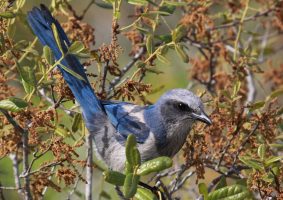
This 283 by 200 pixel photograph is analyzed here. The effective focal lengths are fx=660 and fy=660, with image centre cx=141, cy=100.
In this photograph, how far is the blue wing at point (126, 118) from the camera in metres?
4.12

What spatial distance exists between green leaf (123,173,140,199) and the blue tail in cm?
98

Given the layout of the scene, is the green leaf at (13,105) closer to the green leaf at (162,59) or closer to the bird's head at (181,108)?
the green leaf at (162,59)

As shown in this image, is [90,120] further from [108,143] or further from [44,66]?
[44,66]

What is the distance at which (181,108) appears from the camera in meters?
4.02

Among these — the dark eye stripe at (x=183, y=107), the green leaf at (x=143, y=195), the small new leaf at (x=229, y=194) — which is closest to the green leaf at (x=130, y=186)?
the green leaf at (x=143, y=195)

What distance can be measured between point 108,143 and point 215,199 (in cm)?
151

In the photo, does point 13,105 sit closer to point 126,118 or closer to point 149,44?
point 149,44

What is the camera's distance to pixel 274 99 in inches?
139

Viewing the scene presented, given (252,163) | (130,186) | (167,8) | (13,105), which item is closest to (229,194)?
(252,163)

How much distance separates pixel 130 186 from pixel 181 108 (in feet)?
4.91

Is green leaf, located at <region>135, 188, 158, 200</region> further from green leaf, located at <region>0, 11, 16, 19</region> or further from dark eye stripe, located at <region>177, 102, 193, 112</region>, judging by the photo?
dark eye stripe, located at <region>177, 102, 193, 112</region>

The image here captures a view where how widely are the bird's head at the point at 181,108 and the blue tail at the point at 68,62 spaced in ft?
1.35

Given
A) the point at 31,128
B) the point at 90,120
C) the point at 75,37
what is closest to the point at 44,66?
the point at 31,128

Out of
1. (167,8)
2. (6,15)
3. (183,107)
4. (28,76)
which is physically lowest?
(183,107)
